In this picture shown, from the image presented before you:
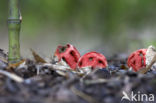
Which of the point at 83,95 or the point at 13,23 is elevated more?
the point at 13,23

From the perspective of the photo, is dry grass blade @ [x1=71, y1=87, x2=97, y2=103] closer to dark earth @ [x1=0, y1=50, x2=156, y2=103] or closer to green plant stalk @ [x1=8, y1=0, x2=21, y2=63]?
dark earth @ [x1=0, y1=50, x2=156, y2=103]

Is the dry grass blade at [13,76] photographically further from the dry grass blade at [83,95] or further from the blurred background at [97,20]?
the blurred background at [97,20]

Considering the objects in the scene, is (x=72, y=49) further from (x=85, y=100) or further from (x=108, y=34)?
(x=108, y=34)

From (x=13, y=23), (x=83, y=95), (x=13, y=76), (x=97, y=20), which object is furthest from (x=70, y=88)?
(x=97, y=20)

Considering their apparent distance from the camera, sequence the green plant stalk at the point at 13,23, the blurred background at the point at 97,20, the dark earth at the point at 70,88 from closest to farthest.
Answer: the dark earth at the point at 70,88 < the green plant stalk at the point at 13,23 < the blurred background at the point at 97,20

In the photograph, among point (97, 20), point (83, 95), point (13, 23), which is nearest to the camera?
point (83, 95)

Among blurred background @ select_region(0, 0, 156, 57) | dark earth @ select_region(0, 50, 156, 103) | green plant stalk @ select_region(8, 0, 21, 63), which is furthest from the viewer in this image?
blurred background @ select_region(0, 0, 156, 57)

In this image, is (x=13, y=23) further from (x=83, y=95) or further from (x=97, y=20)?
(x=97, y=20)

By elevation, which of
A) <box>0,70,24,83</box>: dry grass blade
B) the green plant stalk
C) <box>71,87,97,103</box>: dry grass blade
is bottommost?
<box>71,87,97,103</box>: dry grass blade

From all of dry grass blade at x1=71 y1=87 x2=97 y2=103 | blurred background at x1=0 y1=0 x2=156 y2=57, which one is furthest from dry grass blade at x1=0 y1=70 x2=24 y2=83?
blurred background at x1=0 y1=0 x2=156 y2=57

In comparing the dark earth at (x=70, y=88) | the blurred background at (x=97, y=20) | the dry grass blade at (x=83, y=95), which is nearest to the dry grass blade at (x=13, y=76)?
the dark earth at (x=70, y=88)

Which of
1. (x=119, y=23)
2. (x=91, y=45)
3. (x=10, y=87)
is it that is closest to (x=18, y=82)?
(x=10, y=87)
